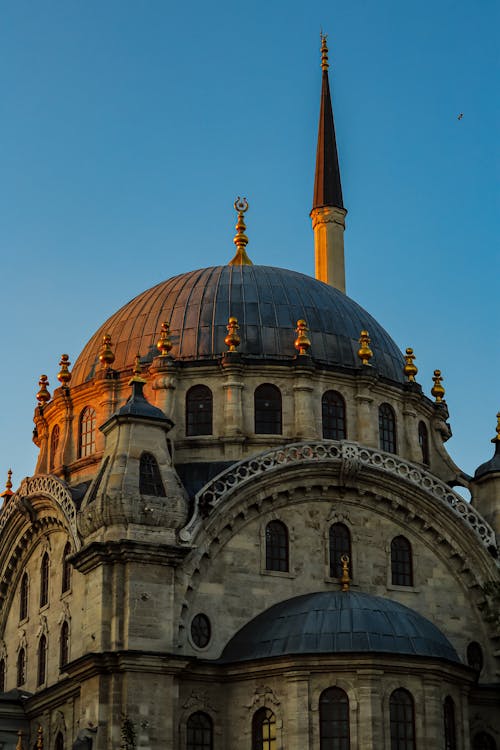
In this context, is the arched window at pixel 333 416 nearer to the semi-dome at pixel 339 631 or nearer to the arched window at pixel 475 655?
the semi-dome at pixel 339 631

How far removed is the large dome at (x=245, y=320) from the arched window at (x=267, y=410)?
111cm

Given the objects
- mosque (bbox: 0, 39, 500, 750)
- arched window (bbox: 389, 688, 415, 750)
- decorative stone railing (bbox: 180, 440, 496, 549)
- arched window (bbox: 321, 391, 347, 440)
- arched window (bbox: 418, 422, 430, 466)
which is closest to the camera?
arched window (bbox: 389, 688, 415, 750)

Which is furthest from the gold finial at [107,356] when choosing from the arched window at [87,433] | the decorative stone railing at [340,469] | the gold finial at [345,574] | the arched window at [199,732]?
the arched window at [199,732]

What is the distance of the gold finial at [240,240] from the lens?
55.2m

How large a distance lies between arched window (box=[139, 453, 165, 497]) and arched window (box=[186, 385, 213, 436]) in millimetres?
5117

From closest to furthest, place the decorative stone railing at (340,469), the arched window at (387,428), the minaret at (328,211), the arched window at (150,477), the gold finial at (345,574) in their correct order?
1. the arched window at (150,477)
2. the decorative stone railing at (340,469)
3. the gold finial at (345,574)
4. the arched window at (387,428)
5. the minaret at (328,211)

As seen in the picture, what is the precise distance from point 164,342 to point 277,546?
797cm

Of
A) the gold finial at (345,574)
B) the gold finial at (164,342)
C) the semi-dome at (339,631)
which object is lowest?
the semi-dome at (339,631)

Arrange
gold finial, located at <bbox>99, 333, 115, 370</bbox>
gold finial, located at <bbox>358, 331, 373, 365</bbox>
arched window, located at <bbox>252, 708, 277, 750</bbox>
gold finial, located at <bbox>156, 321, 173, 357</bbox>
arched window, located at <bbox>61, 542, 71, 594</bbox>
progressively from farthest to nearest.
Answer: gold finial, located at <bbox>99, 333, 115, 370</bbox>, gold finial, located at <bbox>358, 331, 373, 365</bbox>, gold finial, located at <bbox>156, 321, 173, 357</bbox>, arched window, located at <bbox>61, 542, 71, 594</bbox>, arched window, located at <bbox>252, 708, 277, 750</bbox>

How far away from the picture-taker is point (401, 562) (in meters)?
46.5

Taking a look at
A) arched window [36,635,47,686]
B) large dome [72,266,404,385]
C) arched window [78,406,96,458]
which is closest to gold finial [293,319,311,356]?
large dome [72,266,404,385]

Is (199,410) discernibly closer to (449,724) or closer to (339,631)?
(339,631)

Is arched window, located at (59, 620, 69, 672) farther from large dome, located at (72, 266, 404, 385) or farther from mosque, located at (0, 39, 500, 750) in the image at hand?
large dome, located at (72, 266, 404, 385)

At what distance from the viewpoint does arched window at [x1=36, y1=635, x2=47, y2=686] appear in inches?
1874
